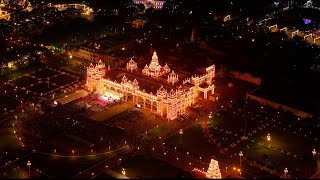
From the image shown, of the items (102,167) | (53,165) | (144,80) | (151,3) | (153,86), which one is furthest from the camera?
(151,3)

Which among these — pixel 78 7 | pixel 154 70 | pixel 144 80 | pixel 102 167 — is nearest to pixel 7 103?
pixel 144 80

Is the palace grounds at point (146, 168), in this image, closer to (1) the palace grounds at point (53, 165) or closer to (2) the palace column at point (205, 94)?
(1) the palace grounds at point (53, 165)

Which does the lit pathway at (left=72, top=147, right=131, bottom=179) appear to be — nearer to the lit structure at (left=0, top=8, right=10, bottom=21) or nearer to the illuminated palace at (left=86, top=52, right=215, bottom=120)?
the illuminated palace at (left=86, top=52, right=215, bottom=120)

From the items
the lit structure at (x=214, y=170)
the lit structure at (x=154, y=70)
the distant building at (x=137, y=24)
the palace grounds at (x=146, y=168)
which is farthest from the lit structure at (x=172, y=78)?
the distant building at (x=137, y=24)

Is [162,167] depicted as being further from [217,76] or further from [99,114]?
[217,76]

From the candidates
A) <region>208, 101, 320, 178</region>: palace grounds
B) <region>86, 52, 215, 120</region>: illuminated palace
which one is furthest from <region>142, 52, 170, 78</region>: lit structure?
<region>208, 101, 320, 178</region>: palace grounds

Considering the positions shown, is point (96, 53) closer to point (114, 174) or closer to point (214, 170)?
point (114, 174)
